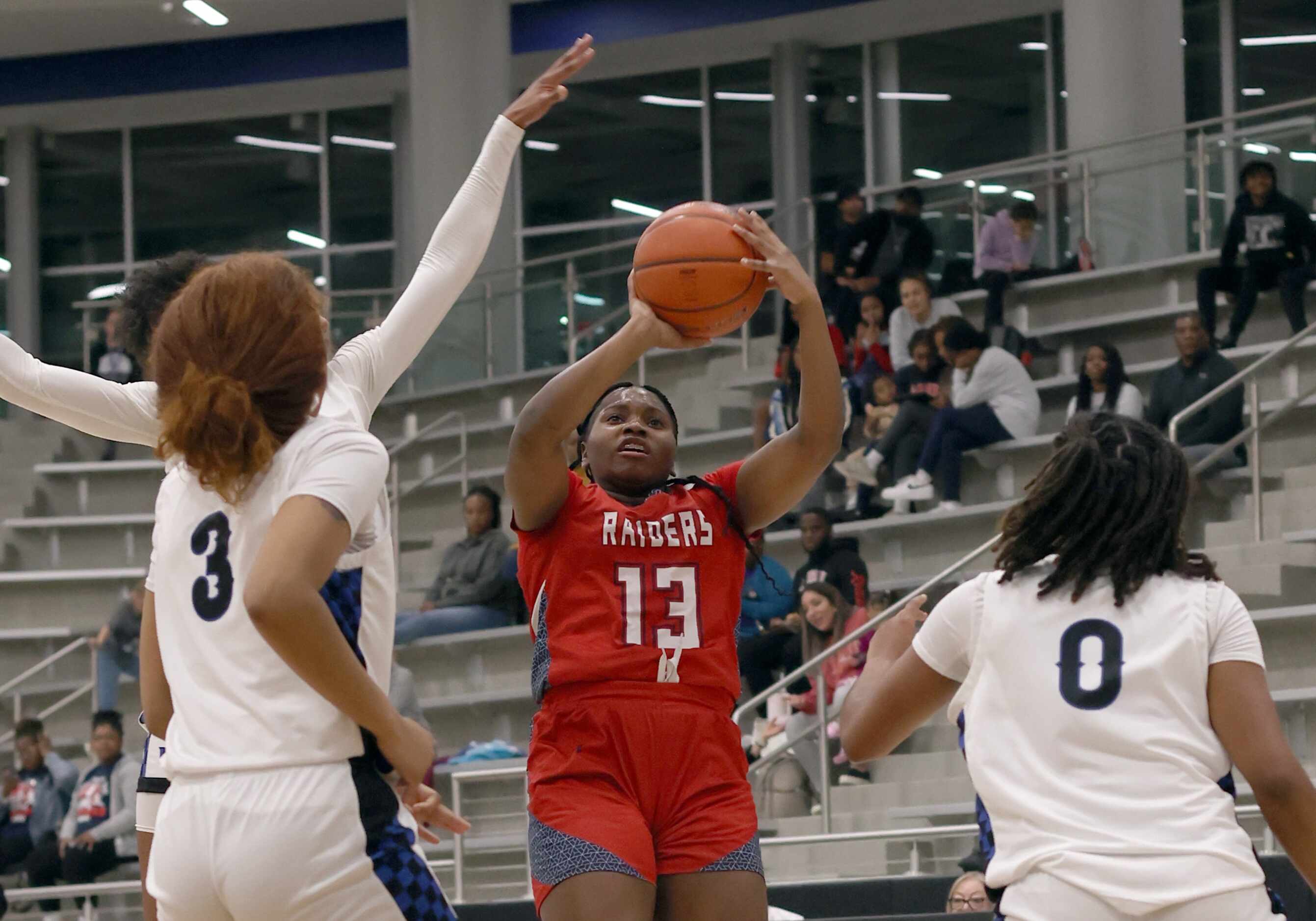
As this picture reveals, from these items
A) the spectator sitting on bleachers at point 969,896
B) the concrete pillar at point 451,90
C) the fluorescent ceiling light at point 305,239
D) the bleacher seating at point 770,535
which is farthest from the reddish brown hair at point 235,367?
the fluorescent ceiling light at point 305,239

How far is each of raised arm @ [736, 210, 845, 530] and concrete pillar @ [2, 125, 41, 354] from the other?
17.4 metres

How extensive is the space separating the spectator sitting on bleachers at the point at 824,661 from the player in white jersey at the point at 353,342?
574cm

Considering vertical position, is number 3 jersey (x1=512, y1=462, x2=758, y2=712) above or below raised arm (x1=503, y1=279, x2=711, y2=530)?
below

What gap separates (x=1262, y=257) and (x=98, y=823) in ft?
25.5

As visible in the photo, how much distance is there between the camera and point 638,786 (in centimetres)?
413

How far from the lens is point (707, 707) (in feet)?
13.9

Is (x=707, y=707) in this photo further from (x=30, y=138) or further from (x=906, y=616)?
(x=30, y=138)

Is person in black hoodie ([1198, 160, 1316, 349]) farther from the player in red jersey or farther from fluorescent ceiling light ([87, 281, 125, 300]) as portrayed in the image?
fluorescent ceiling light ([87, 281, 125, 300])

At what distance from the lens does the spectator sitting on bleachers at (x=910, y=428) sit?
11727mm

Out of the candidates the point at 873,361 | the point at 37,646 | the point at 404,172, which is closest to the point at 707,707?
the point at 873,361

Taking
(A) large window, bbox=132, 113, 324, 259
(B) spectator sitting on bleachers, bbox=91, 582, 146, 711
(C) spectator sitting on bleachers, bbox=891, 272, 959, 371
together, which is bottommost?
(B) spectator sitting on bleachers, bbox=91, 582, 146, 711

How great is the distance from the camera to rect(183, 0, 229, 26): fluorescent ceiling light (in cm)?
1762

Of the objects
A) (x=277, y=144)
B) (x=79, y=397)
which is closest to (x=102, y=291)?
(x=277, y=144)

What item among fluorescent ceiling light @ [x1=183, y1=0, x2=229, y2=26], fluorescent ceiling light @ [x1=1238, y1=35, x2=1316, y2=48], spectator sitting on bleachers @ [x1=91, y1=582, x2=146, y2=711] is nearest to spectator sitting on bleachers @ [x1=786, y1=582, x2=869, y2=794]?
spectator sitting on bleachers @ [x1=91, y1=582, x2=146, y2=711]
